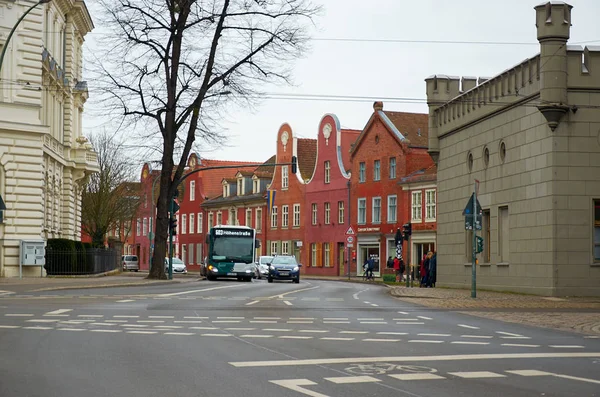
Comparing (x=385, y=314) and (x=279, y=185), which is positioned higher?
(x=279, y=185)

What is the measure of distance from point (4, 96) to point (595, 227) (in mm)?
25654

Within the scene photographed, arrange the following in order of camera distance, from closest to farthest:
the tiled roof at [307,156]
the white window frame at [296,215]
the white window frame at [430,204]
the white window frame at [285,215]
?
the white window frame at [430,204], the white window frame at [296,215], the tiled roof at [307,156], the white window frame at [285,215]

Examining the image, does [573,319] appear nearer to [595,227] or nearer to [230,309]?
[230,309]

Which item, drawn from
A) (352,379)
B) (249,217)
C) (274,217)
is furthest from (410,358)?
(249,217)

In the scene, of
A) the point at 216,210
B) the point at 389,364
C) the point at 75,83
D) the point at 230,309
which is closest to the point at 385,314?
the point at 230,309

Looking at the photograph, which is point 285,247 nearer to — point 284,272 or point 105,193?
point 105,193

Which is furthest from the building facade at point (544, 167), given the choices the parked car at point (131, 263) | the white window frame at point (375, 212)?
the parked car at point (131, 263)

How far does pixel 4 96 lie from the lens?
4306cm

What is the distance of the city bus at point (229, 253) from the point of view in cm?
5434

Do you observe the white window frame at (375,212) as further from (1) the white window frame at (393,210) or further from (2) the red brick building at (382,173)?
(1) the white window frame at (393,210)

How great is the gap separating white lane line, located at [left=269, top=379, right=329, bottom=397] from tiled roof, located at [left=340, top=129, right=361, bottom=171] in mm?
70635

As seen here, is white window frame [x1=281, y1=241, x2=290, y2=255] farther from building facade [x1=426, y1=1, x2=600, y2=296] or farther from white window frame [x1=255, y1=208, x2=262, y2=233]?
building facade [x1=426, y1=1, x2=600, y2=296]

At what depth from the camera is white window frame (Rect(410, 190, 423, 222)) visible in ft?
221

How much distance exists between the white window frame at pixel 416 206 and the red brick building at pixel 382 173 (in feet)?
2.43
